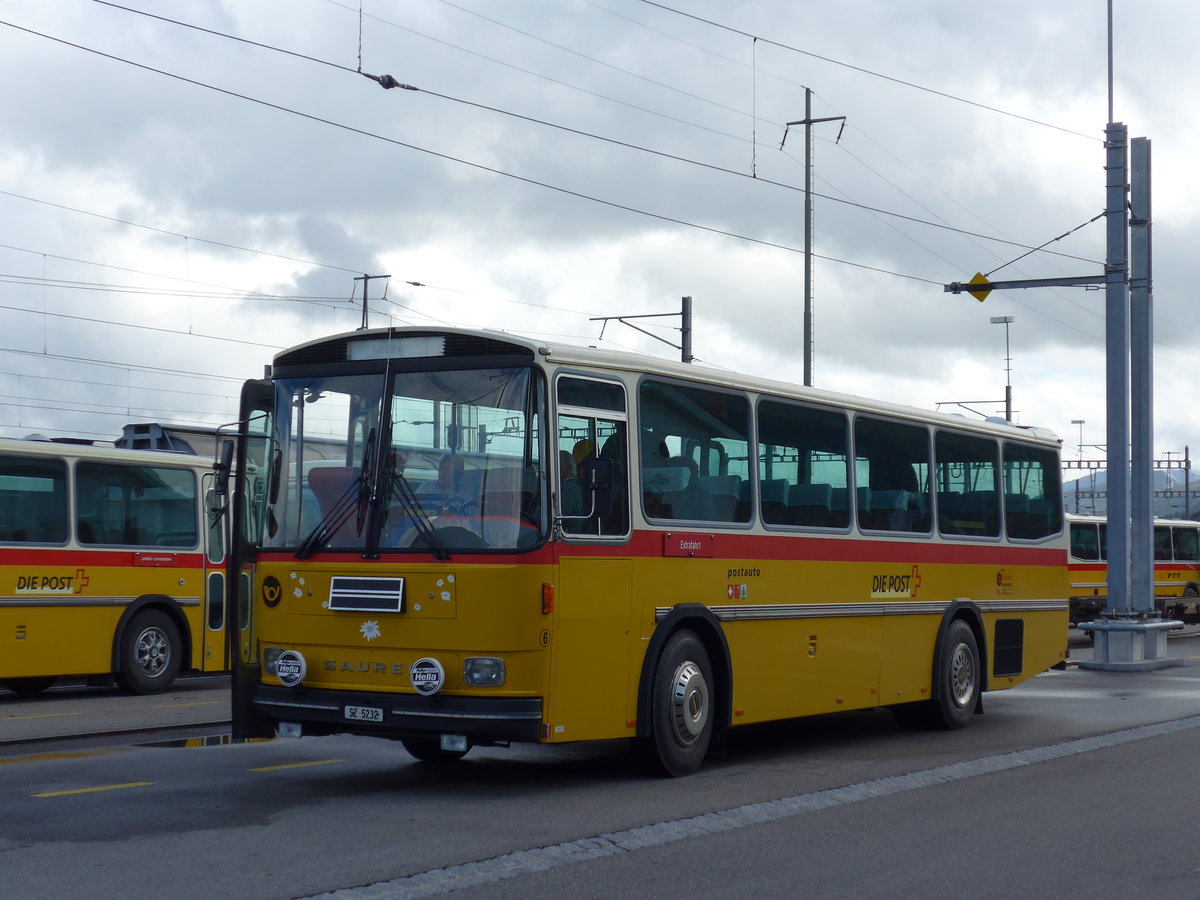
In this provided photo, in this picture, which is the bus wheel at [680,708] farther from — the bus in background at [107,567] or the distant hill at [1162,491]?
the distant hill at [1162,491]

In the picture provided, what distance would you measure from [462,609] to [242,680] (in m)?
1.76

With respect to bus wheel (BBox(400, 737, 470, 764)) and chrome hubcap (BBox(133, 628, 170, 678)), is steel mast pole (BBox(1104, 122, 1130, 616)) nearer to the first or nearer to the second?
chrome hubcap (BBox(133, 628, 170, 678))

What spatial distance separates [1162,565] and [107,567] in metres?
32.2

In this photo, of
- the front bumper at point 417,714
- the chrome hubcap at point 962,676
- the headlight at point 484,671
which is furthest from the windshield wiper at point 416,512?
the chrome hubcap at point 962,676

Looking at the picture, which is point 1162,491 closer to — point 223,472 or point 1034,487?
point 1034,487

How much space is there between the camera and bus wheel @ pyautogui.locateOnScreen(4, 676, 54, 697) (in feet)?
58.9

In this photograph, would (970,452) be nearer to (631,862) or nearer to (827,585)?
(827,585)

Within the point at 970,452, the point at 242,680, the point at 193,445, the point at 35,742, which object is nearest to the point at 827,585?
the point at 970,452

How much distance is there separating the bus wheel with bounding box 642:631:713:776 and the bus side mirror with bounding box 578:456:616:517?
131 centimetres

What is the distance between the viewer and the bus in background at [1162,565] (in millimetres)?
37625

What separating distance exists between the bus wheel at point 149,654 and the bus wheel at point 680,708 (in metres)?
9.13

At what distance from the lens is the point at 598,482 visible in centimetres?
901

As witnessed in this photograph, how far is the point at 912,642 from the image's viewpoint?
13203 mm

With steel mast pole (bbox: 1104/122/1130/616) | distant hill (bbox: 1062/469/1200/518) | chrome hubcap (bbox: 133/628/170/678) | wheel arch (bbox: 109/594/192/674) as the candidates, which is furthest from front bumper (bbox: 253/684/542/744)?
distant hill (bbox: 1062/469/1200/518)
